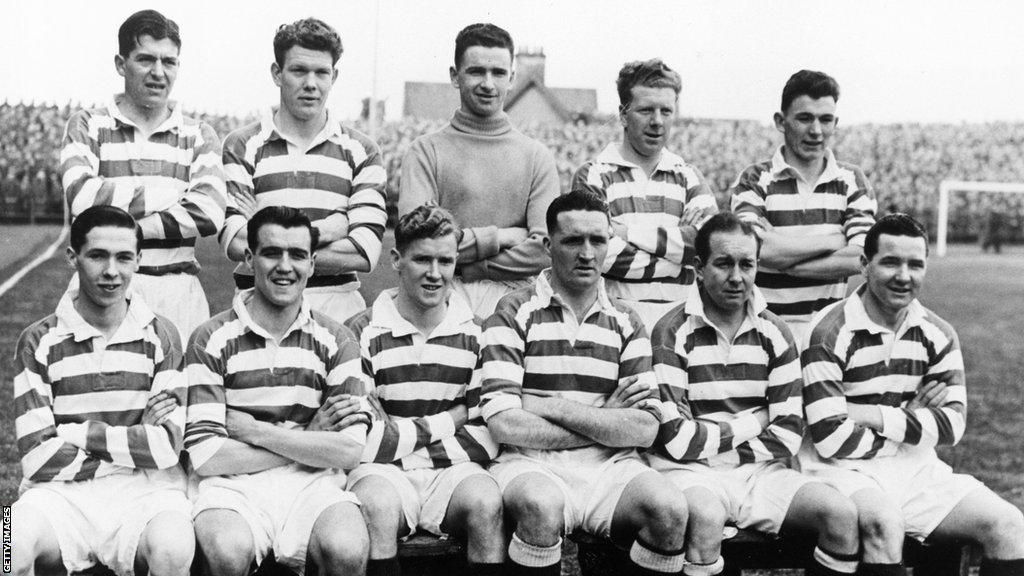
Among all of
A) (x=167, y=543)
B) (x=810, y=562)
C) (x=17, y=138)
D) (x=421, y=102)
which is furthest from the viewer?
(x=421, y=102)

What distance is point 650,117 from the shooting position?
4.30 m

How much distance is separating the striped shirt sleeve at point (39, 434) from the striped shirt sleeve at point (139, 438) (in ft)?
0.11

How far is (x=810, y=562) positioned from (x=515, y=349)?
120 centimetres

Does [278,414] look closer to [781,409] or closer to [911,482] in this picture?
[781,409]

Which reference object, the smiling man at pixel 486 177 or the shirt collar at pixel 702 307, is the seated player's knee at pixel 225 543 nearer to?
the smiling man at pixel 486 177

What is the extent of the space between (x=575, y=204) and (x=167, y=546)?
5.62 ft

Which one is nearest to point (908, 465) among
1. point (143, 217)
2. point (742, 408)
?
point (742, 408)

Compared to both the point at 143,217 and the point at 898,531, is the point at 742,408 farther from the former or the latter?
the point at 143,217

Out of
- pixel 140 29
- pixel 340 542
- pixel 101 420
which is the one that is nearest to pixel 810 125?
pixel 340 542

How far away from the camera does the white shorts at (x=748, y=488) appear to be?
11.7 feet

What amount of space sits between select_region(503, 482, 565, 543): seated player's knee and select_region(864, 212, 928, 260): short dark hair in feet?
4.80

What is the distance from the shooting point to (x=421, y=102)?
49312mm

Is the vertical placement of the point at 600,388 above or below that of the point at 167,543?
above

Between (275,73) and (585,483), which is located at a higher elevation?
(275,73)
